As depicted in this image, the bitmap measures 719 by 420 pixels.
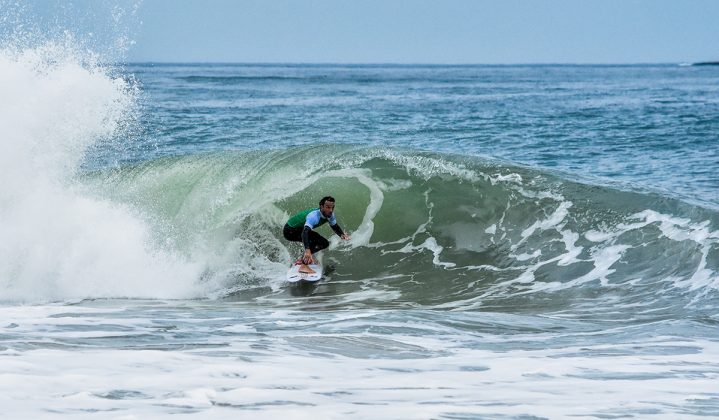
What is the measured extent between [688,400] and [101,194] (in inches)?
442

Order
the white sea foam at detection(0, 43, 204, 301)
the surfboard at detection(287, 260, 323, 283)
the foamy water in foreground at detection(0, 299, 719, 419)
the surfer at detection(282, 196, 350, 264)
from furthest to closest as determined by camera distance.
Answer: the surfer at detection(282, 196, 350, 264), the surfboard at detection(287, 260, 323, 283), the white sea foam at detection(0, 43, 204, 301), the foamy water in foreground at detection(0, 299, 719, 419)

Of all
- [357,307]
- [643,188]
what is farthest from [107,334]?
[643,188]

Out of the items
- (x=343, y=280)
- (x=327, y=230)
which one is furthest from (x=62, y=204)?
(x=343, y=280)

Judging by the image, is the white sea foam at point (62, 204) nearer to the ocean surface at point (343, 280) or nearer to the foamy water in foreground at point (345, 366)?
the ocean surface at point (343, 280)

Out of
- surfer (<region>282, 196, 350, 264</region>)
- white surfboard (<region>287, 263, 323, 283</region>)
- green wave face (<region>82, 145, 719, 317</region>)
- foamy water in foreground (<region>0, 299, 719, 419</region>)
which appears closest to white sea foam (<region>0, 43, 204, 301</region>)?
green wave face (<region>82, 145, 719, 317</region>)

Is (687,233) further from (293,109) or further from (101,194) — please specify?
(293,109)

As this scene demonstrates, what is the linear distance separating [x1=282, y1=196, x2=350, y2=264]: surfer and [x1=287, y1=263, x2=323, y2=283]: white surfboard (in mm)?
87

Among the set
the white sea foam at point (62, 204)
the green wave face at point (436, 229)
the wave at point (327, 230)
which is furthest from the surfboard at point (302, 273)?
the white sea foam at point (62, 204)

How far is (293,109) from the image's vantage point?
41.1 meters

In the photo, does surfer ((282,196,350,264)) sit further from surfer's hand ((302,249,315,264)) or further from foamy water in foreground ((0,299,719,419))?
foamy water in foreground ((0,299,719,419))

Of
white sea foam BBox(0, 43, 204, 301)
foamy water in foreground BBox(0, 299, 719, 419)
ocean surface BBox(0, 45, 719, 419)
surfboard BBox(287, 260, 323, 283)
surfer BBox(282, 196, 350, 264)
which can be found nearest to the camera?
foamy water in foreground BBox(0, 299, 719, 419)

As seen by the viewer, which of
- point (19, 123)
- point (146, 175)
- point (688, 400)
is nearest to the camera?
point (688, 400)

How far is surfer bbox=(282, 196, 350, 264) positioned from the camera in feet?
42.8

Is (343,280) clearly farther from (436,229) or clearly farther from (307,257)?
(436,229)
